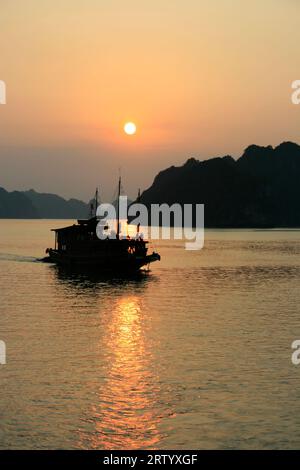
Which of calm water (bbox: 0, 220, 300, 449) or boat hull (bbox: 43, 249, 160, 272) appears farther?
boat hull (bbox: 43, 249, 160, 272)

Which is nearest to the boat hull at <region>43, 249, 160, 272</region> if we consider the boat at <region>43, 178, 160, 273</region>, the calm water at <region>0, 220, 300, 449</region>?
the boat at <region>43, 178, 160, 273</region>

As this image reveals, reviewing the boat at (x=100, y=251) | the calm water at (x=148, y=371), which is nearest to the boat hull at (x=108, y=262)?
the boat at (x=100, y=251)

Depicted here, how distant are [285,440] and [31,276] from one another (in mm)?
57783

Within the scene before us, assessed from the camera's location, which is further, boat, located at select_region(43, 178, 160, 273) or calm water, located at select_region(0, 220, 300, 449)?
boat, located at select_region(43, 178, 160, 273)

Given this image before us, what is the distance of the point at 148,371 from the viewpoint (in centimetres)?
2703

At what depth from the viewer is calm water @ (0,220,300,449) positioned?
19547 mm

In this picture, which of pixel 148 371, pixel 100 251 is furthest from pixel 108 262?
pixel 148 371

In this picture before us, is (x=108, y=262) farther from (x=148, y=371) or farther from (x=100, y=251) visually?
(x=148, y=371)

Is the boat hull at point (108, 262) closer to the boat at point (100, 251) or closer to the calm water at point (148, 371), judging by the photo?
the boat at point (100, 251)

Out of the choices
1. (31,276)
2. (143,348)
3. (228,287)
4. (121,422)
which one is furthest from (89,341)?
(31,276)

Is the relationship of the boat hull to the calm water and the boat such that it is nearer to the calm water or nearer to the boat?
the boat

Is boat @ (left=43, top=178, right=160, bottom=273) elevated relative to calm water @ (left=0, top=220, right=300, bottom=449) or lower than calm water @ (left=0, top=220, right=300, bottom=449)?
elevated

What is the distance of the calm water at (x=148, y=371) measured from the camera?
19.5 m

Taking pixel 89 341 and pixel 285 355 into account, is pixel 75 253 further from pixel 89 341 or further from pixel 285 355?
pixel 285 355
